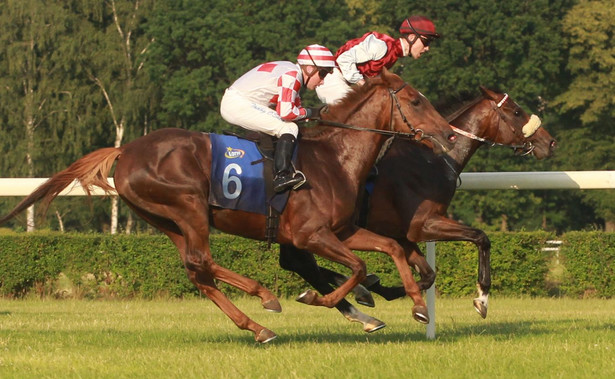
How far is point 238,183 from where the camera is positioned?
723 centimetres

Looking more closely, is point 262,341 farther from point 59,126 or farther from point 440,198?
point 59,126

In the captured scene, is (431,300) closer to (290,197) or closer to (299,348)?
(299,348)

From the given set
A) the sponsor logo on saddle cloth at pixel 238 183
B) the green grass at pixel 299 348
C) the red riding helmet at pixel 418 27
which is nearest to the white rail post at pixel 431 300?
the green grass at pixel 299 348

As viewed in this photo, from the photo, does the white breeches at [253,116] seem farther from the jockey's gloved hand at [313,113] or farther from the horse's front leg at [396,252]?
the horse's front leg at [396,252]

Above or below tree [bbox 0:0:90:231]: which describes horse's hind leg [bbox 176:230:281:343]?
above

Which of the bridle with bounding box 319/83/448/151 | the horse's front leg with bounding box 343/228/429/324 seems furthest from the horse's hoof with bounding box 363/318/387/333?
the bridle with bounding box 319/83/448/151

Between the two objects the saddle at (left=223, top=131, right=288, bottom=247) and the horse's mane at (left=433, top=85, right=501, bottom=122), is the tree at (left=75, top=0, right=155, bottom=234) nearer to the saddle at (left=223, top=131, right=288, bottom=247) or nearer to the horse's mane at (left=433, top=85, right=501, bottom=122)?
the horse's mane at (left=433, top=85, right=501, bottom=122)

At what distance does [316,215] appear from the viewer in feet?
23.6

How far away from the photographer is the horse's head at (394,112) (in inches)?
297

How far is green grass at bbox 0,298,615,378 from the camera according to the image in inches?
238

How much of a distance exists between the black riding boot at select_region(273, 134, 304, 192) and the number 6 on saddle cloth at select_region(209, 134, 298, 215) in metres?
0.09

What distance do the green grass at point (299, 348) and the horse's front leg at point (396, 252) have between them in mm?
278

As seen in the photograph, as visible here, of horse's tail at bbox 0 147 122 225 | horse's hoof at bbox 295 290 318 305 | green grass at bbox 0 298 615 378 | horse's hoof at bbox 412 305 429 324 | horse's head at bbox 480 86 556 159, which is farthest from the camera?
horse's head at bbox 480 86 556 159

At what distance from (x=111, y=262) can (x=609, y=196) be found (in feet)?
82.9
